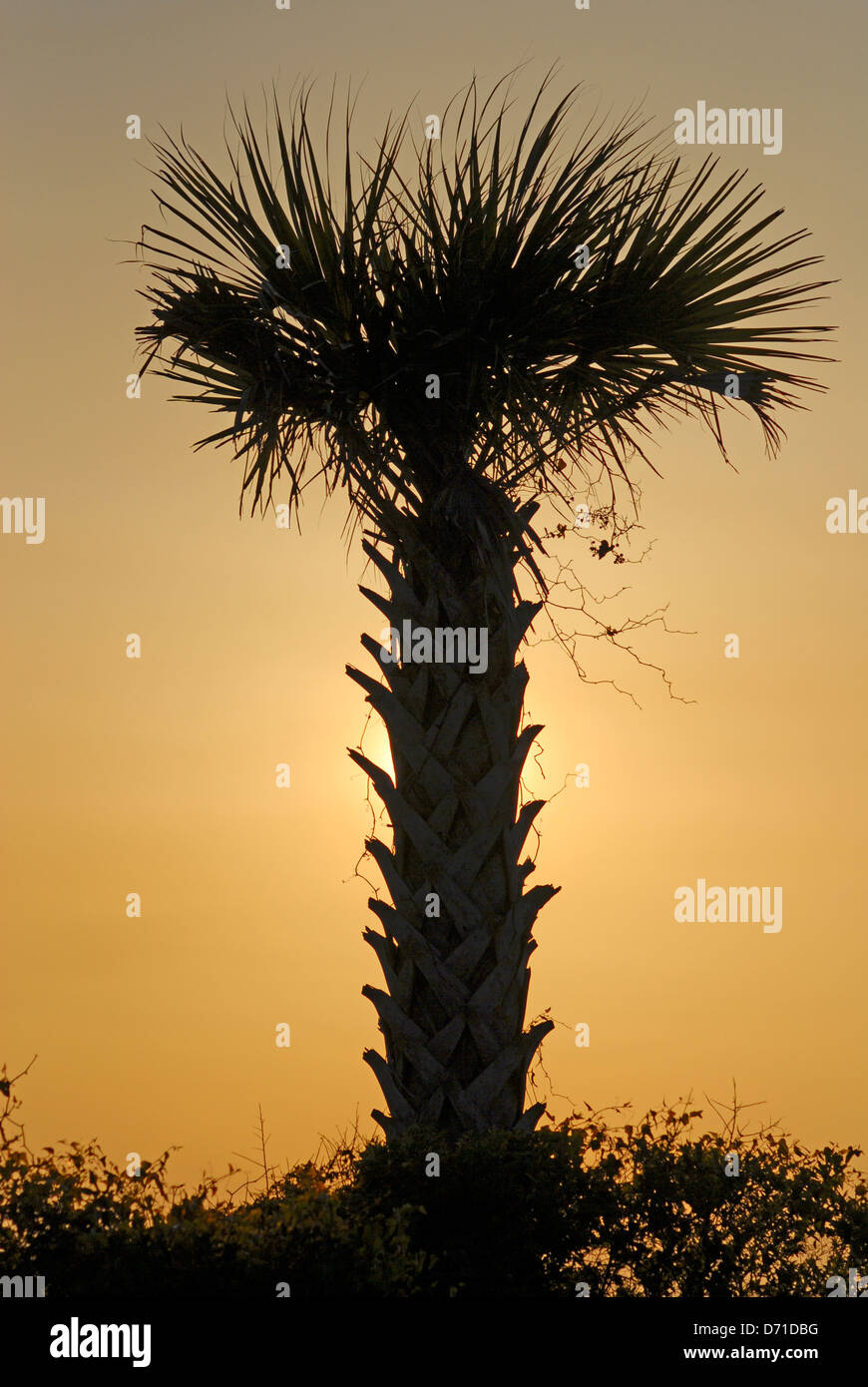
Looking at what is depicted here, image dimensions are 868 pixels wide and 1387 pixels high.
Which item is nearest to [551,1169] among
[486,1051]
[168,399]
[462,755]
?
[486,1051]

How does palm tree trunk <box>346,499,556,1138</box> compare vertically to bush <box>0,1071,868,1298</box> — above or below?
above

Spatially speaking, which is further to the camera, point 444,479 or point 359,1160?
point 444,479

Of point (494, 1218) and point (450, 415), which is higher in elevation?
point (450, 415)

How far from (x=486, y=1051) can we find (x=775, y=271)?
5357 millimetres

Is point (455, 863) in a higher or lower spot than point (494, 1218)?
higher

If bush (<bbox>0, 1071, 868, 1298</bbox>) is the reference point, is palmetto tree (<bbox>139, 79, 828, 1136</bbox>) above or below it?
above

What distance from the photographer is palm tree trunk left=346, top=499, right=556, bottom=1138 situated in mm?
7473

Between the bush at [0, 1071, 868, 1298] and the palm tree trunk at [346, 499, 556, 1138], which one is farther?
the palm tree trunk at [346, 499, 556, 1138]

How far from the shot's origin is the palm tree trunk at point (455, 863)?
7473 millimetres

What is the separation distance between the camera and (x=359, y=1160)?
23.7 feet

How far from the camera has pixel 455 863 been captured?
24.8 feet
